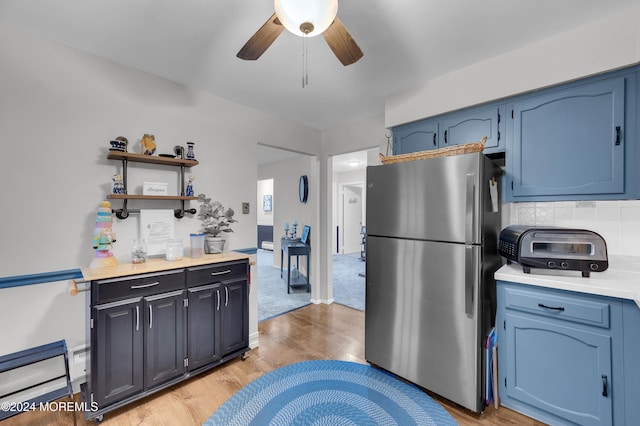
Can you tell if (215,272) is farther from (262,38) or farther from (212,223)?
(262,38)

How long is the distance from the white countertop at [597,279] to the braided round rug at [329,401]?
39.4 inches

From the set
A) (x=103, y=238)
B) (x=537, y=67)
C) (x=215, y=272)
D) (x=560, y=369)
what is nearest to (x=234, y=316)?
(x=215, y=272)

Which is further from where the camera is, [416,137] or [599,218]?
[416,137]

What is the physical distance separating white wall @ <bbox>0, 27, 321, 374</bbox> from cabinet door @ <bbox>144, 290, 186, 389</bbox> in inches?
20.6

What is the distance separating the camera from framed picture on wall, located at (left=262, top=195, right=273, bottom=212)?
26.6 feet

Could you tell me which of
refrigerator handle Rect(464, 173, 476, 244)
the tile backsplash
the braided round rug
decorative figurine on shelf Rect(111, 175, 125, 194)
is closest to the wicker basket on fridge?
refrigerator handle Rect(464, 173, 476, 244)

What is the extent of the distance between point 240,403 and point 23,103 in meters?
2.40

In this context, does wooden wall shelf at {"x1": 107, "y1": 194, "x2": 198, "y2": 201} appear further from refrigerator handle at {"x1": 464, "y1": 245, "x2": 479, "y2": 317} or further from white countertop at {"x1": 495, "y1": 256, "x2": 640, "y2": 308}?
white countertop at {"x1": 495, "y1": 256, "x2": 640, "y2": 308}

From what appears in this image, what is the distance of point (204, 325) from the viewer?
2.08 meters

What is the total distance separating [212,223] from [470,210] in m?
2.05

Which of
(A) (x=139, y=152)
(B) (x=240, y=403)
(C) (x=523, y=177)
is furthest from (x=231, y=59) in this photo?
(B) (x=240, y=403)

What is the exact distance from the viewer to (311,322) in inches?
124

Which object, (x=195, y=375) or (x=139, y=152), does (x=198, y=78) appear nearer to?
(x=139, y=152)

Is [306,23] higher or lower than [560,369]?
higher
